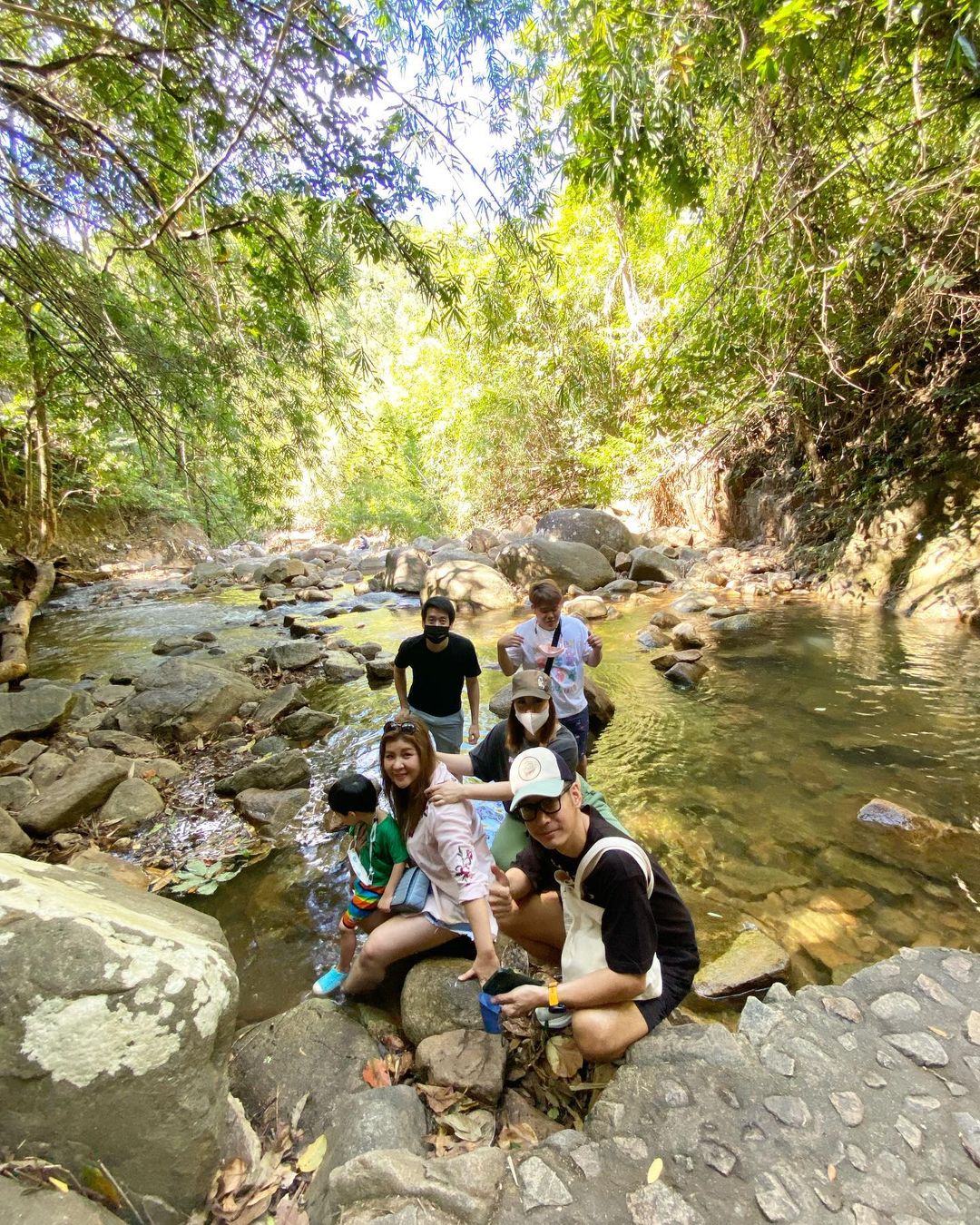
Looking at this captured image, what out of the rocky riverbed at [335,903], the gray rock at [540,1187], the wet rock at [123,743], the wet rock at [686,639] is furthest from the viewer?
the wet rock at [686,639]

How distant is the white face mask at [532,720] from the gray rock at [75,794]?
11.6 feet

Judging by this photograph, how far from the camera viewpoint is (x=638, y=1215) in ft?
4.76

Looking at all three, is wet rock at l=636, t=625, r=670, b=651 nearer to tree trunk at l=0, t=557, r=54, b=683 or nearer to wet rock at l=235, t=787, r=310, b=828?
wet rock at l=235, t=787, r=310, b=828

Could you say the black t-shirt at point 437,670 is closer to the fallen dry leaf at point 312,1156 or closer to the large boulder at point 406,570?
the fallen dry leaf at point 312,1156

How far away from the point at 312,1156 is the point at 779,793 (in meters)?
3.76

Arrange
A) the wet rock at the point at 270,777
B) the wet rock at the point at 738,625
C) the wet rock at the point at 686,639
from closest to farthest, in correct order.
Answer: the wet rock at the point at 270,777
the wet rock at the point at 686,639
the wet rock at the point at 738,625

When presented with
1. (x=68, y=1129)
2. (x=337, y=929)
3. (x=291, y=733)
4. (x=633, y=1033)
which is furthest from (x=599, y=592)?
(x=68, y=1129)

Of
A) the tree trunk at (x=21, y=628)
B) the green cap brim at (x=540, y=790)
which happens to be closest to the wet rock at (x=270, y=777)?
the green cap brim at (x=540, y=790)

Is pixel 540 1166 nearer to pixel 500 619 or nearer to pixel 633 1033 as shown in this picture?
pixel 633 1033

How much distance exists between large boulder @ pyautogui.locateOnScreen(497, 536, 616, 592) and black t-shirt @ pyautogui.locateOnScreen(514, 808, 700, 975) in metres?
10.5

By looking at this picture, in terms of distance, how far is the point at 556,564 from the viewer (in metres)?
12.6

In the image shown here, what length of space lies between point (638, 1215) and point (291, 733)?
4975 mm

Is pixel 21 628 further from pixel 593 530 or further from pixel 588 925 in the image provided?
pixel 593 530

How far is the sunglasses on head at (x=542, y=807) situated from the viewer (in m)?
1.80
